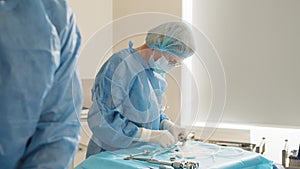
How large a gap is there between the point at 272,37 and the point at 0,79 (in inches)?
74.9

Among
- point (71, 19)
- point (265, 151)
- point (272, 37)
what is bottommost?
point (265, 151)

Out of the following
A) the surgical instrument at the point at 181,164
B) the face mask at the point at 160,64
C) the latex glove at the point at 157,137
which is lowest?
the surgical instrument at the point at 181,164

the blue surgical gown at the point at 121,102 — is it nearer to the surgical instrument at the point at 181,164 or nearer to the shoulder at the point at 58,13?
the surgical instrument at the point at 181,164

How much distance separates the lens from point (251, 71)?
2.18 m

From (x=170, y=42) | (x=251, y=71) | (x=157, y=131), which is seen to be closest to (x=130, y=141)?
(x=157, y=131)

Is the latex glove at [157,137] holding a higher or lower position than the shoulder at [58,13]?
lower

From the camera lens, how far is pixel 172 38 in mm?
1264

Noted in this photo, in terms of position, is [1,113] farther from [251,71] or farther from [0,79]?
[251,71]

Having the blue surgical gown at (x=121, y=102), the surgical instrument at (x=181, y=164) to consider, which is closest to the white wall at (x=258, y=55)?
the blue surgical gown at (x=121, y=102)

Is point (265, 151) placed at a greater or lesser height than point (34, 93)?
lesser

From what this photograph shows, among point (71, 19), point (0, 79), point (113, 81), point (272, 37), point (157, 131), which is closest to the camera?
point (0, 79)

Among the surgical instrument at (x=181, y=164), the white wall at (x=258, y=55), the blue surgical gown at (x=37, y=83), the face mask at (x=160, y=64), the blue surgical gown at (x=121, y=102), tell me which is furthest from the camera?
the white wall at (x=258, y=55)

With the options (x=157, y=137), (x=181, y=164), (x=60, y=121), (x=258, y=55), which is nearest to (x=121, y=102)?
(x=157, y=137)

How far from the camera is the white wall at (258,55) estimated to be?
2088 millimetres
